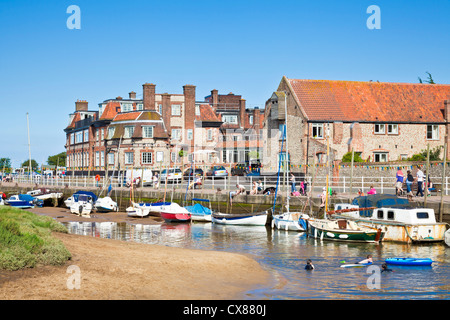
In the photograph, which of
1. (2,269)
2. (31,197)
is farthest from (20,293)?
(31,197)

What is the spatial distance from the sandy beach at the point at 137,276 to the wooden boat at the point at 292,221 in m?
12.0

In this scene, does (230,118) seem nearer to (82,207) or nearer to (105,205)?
(105,205)

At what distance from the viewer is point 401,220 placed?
1101 inches

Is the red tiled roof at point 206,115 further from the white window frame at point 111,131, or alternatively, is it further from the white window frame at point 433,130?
the white window frame at point 433,130

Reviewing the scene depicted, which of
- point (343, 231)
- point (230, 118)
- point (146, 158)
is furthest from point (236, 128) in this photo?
point (343, 231)

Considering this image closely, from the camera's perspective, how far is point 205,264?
784 inches

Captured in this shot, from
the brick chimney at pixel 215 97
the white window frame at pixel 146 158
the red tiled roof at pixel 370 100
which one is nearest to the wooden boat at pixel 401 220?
the red tiled roof at pixel 370 100

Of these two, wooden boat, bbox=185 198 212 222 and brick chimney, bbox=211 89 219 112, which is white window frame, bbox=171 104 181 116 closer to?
brick chimney, bbox=211 89 219 112

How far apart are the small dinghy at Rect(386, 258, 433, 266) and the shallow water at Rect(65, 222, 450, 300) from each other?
16.7 inches

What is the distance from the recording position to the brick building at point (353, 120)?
55156mm

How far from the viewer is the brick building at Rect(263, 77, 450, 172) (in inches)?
2172

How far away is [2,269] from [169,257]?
6.86 meters

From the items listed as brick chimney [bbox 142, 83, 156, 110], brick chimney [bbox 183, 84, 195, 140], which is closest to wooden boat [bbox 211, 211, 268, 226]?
brick chimney [bbox 142, 83, 156, 110]

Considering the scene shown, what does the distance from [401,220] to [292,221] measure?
7382 millimetres
